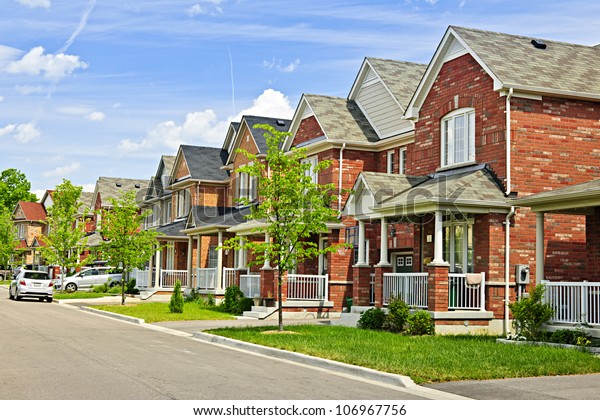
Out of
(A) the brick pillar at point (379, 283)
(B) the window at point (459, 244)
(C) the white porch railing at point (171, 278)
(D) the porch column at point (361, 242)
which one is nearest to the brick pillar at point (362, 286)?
(D) the porch column at point (361, 242)

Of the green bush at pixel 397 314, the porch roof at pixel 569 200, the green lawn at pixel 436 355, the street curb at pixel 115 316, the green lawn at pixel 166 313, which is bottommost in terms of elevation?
the street curb at pixel 115 316

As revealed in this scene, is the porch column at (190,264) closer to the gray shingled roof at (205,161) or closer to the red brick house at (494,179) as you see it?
the gray shingled roof at (205,161)

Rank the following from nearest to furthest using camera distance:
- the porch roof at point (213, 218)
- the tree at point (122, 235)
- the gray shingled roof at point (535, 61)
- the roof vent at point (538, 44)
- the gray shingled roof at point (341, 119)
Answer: the gray shingled roof at point (535, 61) < the roof vent at point (538, 44) < the gray shingled roof at point (341, 119) < the tree at point (122, 235) < the porch roof at point (213, 218)

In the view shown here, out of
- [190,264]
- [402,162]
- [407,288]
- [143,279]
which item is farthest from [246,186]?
[407,288]

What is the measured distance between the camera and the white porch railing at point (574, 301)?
59.4ft

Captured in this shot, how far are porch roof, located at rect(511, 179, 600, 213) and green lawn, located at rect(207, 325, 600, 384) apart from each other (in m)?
3.54

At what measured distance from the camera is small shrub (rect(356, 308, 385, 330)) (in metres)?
23.3

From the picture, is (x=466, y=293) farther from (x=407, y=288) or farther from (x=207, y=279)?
(x=207, y=279)

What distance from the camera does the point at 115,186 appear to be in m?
71.4

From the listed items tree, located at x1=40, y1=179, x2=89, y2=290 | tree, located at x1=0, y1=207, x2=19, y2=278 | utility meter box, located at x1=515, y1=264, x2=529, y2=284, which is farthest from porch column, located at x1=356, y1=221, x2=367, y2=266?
tree, located at x1=0, y1=207, x2=19, y2=278

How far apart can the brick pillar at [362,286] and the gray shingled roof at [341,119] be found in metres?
6.85
